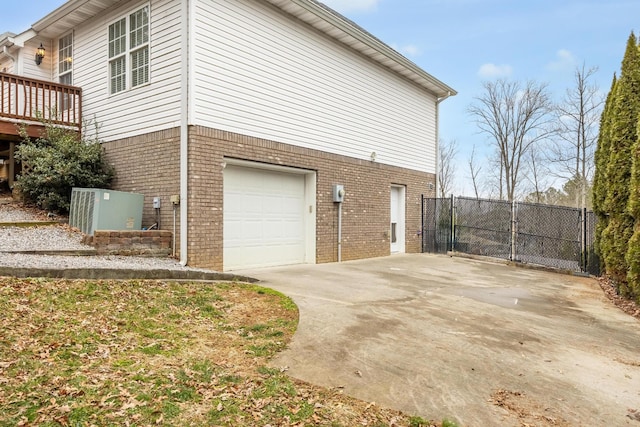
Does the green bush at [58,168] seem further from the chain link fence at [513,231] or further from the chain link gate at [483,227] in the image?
the chain link gate at [483,227]

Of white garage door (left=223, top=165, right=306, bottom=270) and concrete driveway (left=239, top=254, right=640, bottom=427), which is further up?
white garage door (left=223, top=165, right=306, bottom=270)

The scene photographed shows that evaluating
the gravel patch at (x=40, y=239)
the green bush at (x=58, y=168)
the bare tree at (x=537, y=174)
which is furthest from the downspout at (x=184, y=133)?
the bare tree at (x=537, y=174)

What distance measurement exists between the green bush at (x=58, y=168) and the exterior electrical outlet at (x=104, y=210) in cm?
48

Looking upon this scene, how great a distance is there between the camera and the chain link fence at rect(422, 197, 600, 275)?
1039 centimetres

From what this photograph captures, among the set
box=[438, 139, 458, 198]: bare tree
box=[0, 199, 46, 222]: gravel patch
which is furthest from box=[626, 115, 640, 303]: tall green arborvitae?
box=[438, 139, 458, 198]: bare tree

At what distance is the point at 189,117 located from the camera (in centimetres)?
691

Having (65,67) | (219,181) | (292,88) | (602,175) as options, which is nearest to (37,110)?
(65,67)

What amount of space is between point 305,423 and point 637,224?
6579 millimetres

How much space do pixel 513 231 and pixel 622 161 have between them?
14.3 feet

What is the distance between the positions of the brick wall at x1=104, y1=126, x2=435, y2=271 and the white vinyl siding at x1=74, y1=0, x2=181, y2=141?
363mm

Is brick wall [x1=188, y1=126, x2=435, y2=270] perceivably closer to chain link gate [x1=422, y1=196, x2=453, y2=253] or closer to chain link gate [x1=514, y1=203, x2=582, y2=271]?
chain link gate [x1=422, y1=196, x2=453, y2=253]

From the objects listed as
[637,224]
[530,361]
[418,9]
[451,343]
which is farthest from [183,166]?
[418,9]

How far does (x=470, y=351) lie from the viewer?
12.5 ft

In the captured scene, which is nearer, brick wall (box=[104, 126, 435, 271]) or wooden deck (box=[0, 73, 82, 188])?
brick wall (box=[104, 126, 435, 271])
